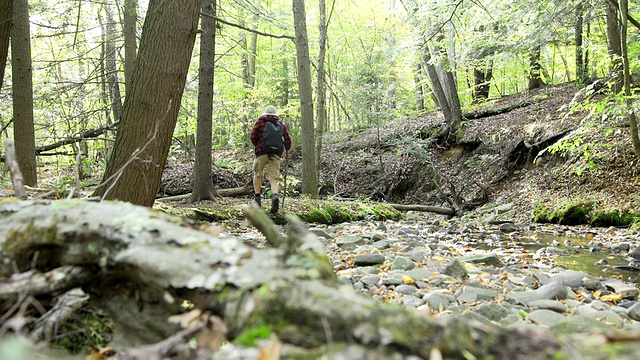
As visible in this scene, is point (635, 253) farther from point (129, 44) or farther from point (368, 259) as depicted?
point (129, 44)

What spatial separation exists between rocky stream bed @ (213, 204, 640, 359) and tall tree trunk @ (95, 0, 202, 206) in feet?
6.74

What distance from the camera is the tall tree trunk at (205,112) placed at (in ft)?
28.3

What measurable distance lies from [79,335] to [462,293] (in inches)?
107

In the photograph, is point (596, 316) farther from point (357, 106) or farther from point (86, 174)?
point (86, 174)

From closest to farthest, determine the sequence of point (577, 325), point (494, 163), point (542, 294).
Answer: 1. point (577, 325)
2. point (542, 294)
3. point (494, 163)

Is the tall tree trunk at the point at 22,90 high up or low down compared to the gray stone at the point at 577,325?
up

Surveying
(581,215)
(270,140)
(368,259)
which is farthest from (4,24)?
(581,215)

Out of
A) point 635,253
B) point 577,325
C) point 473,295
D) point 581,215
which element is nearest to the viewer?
point 577,325

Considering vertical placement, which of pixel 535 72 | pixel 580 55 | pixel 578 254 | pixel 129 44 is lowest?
pixel 578 254

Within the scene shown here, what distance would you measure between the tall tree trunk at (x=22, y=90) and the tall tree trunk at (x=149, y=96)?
127 inches

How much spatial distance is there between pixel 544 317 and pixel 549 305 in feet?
1.26

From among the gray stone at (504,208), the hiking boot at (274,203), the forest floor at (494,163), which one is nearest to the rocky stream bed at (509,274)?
the hiking boot at (274,203)

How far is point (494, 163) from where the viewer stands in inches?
467

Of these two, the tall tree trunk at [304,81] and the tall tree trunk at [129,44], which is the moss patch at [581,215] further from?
the tall tree trunk at [129,44]
